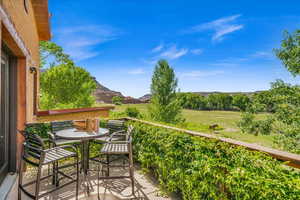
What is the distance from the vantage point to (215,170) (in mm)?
1808

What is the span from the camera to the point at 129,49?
704 inches

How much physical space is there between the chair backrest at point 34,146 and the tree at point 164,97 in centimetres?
1484

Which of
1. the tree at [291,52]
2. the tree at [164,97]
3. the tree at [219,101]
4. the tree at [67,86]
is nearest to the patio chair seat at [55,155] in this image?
the tree at [67,86]

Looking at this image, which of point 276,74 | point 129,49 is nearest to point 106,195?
point 276,74

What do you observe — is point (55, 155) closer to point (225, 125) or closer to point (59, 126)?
point (59, 126)

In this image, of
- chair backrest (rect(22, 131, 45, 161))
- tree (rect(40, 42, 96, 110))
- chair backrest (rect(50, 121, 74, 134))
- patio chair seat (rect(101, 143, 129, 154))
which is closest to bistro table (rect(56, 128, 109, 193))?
patio chair seat (rect(101, 143, 129, 154))

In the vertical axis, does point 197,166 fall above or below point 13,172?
above

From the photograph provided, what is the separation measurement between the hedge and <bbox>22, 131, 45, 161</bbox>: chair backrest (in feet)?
5.46

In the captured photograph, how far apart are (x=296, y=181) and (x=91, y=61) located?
21920 mm

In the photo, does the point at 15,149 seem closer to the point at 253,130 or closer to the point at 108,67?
the point at 253,130

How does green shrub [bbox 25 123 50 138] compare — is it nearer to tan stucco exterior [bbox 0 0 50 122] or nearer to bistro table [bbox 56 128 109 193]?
tan stucco exterior [bbox 0 0 50 122]

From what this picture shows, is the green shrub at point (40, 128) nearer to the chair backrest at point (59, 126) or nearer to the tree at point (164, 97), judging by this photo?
the chair backrest at point (59, 126)

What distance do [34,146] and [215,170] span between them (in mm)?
2390

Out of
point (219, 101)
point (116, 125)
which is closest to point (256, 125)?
point (116, 125)
